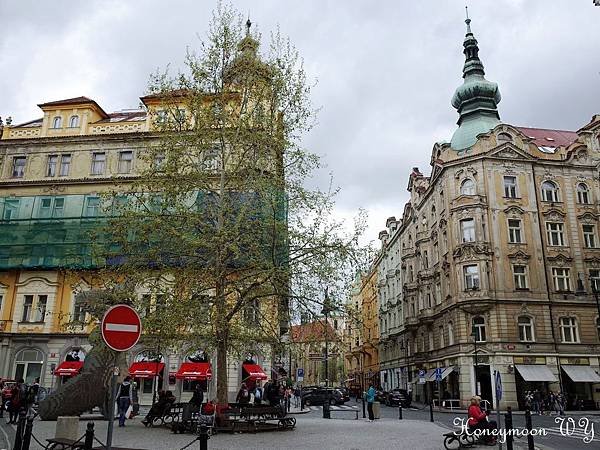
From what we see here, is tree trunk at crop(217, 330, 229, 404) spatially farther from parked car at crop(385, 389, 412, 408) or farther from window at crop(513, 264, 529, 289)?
window at crop(513, 264, 529, 289)

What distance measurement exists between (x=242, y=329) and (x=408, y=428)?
24.7 ft

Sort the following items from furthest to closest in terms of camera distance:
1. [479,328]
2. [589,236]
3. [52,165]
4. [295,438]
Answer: [589,236]
[52,165]
[479,328]
[295,438]

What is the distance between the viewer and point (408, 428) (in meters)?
20.6

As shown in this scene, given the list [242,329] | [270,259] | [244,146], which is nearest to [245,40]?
[244,146]

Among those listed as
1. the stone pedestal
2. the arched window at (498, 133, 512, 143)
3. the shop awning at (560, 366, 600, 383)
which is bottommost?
the stone pedestal

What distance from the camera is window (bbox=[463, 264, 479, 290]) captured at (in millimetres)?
40747

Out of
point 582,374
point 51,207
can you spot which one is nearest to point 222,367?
point 51,207

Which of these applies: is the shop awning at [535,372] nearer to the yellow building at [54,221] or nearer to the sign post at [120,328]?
the yellow building at [54,221]

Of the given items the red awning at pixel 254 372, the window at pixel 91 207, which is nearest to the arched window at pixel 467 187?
the red awning at pixel 254 372

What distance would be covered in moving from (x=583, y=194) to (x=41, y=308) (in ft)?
141

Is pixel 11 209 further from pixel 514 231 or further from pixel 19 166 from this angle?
pixel 514 231

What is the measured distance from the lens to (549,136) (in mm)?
50250

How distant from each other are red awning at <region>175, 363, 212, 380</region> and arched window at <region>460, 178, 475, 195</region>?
24.6 meters

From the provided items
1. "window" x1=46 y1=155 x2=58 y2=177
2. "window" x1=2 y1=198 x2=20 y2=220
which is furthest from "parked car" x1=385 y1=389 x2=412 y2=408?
"window" x1=2 y1=198 x2=20 y2=220
